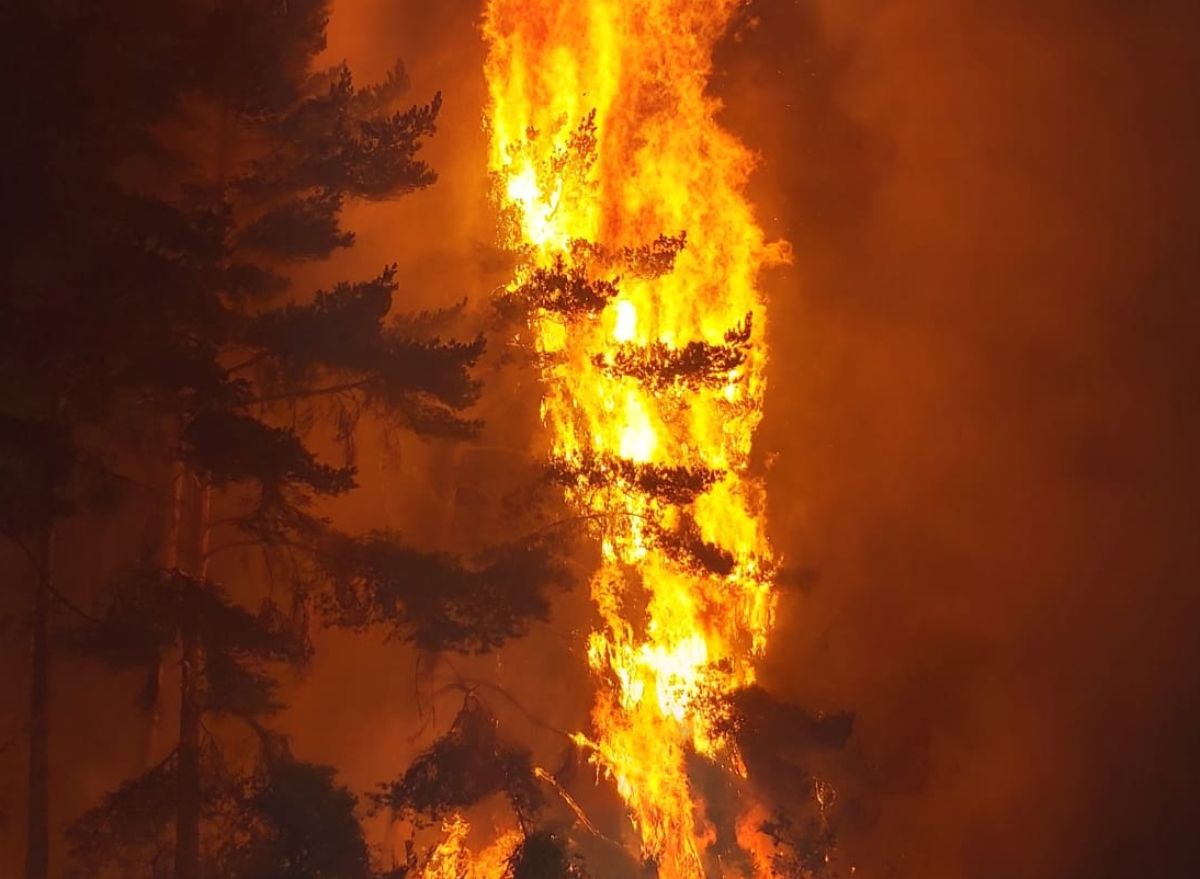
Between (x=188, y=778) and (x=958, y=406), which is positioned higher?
(x=958, y=406)

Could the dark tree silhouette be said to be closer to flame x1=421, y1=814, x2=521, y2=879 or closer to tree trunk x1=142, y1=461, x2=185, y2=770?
flame x1=421, y1=814, x2=521, y2=879

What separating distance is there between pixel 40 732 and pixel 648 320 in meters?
6.90

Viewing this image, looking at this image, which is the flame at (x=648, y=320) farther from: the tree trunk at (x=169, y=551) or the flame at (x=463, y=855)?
the tree trunk at (x=169, y=551)

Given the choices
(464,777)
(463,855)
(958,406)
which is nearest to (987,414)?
(958,406)

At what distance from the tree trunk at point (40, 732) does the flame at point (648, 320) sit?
4750 millimetres

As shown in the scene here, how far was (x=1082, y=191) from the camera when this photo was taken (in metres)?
12.1

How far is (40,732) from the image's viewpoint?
748 centimetres

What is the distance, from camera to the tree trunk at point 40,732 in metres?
7.34

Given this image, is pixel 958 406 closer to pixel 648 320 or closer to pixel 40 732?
pixel 648 320

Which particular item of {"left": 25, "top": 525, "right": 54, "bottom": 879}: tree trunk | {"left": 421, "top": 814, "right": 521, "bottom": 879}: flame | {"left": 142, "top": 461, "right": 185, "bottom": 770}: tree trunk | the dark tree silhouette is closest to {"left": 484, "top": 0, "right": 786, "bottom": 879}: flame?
{"left": 421, "top": 814, "right": 521, "bottom": 879}: flame

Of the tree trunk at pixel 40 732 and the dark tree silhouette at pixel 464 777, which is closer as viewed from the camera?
the tree trunk at pixel 40 732

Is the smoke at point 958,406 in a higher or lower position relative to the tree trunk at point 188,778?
higher

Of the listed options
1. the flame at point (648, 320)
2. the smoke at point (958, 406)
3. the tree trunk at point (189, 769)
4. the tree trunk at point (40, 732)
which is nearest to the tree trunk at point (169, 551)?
the tree trunk at point (40, 732)

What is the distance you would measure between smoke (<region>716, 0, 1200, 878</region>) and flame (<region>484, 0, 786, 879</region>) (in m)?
0.51
